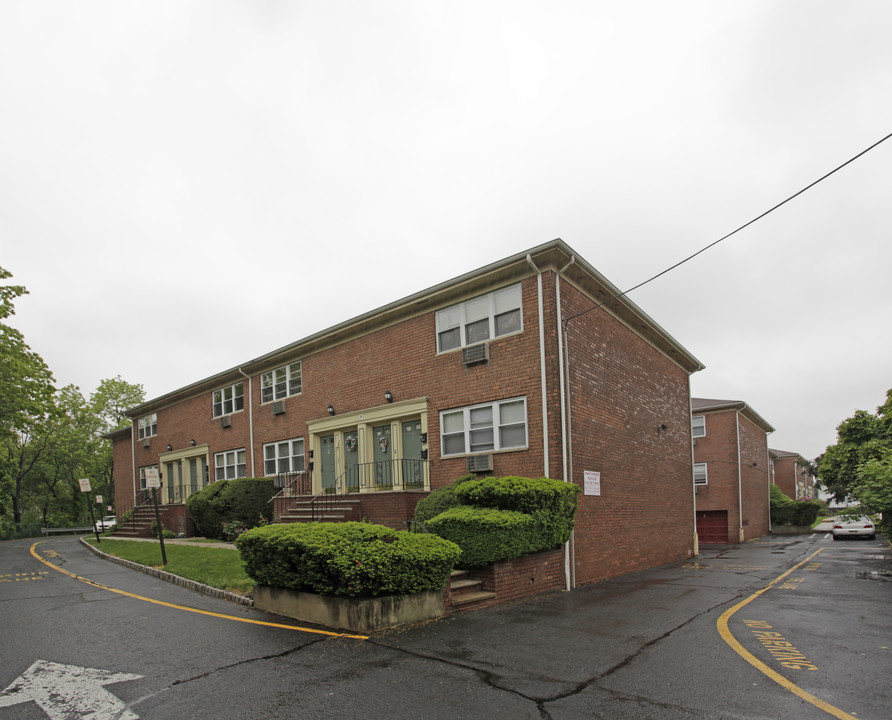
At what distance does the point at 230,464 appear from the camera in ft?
78.7

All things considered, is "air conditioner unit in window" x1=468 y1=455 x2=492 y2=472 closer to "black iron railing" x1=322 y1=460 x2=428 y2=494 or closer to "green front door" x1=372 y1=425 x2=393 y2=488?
"black iron railing" x1=322 y1=460 x2=428 y2=494

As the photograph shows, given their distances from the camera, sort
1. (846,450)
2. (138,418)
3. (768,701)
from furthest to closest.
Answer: (846,450) → (138,418) → (768,701)

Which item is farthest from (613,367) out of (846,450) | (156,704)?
(846,450)

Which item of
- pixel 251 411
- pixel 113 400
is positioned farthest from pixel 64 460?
pixel 251 411

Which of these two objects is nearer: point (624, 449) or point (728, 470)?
point (624, 449)

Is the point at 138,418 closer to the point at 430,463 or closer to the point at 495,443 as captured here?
the point at 430,463

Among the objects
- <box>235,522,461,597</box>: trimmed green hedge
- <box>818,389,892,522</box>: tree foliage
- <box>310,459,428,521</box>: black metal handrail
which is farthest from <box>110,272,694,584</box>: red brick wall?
<box>818,389,892,522</box>: tree foliage

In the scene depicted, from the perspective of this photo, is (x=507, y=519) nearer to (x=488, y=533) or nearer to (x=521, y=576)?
(x=488, y=533)

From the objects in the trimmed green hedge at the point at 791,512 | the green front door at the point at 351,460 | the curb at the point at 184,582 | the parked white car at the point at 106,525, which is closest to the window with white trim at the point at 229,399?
the green front door at the point at 351,460

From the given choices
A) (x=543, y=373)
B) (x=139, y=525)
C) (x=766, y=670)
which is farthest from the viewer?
(x=139, y=525)

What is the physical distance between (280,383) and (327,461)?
12.9ft

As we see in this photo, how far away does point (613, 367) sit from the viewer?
1588 centimetres

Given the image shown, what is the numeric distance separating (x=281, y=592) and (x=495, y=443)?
602cm

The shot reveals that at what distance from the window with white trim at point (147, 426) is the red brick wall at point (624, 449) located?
2395 centimetres
